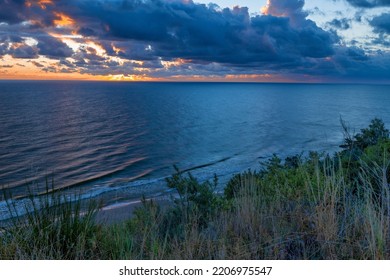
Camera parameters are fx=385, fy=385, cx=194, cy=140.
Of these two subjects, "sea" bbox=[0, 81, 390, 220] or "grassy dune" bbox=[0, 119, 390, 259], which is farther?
"sea" bbox=[0, 81, 390, 220]

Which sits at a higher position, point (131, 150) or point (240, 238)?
point (240, 238)

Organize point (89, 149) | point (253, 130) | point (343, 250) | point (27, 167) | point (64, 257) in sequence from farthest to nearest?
1. point (253, 130)
2. point (89, 149)
3. point (27, 167)
4. point (64, 257)
5. point (343, 250)

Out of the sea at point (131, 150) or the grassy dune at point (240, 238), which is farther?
the sea at point (131, 150)

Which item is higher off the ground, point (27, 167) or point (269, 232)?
point (269, 232)

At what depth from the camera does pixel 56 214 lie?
181 inches

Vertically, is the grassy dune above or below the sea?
above

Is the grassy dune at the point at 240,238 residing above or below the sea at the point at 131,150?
above

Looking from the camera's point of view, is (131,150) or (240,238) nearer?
(240,238)

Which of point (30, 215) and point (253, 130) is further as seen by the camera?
point (253, 130)
